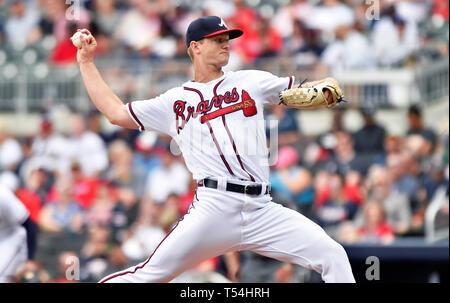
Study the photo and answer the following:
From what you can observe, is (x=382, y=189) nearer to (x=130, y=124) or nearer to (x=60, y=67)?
(x=130, y=124)

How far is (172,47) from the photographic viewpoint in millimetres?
12969

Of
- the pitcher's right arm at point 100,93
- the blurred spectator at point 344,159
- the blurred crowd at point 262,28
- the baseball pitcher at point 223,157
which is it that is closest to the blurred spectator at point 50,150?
the blurred crowd at point 262,28

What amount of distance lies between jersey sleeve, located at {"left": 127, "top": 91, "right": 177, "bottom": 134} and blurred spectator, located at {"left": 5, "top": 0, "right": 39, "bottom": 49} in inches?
361

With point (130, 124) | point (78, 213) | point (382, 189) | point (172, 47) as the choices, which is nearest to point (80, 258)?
point (78, 213)

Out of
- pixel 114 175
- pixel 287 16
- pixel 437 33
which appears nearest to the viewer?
pixel 114 175

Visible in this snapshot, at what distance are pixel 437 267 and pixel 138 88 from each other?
18.9 feet

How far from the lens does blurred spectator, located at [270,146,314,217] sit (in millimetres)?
9531

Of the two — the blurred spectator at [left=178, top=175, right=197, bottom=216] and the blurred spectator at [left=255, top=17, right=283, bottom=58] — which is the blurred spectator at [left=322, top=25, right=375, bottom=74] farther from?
the blurred spectator at [left=178, top=175, right=197, bottom=216]

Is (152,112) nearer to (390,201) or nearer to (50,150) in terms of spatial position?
(390,201)

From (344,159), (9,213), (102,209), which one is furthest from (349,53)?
(9,213)

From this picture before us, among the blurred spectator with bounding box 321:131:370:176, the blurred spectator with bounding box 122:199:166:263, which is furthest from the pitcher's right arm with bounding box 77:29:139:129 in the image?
the blurred spectator with bounding box 321:131:370:176

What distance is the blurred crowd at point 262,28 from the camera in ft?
38.3

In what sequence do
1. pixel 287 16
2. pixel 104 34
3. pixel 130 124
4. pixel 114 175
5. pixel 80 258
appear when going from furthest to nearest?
pixel 104 34 < pixel 287 16 < pixel 114 175 < pixel 80 258 < pixel 130 124

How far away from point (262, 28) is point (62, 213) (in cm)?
444
